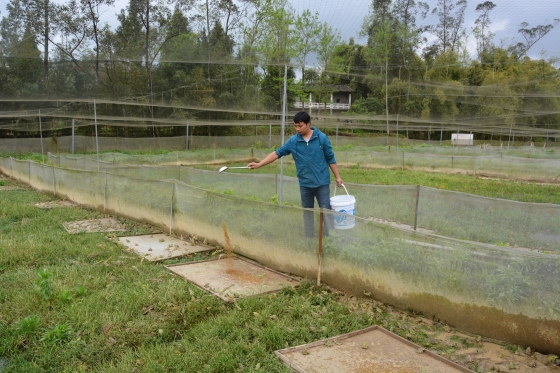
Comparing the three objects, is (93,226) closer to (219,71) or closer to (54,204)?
(54,204)

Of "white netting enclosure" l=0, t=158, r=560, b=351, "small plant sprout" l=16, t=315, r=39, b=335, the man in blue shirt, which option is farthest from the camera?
the man in blue shirt

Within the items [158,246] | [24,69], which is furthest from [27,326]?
[24,69]

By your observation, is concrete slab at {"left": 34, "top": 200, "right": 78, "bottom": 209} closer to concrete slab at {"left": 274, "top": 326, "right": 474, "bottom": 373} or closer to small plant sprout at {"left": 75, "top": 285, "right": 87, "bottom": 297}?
small plant sprout at {"left": 75, "top": 285, "right": 87, "bottom": 297}

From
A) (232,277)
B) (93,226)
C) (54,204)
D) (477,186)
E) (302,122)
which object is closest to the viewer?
(232,277)

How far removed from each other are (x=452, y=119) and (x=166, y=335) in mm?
22482

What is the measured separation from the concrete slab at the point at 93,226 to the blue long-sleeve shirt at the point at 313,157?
3.11 m

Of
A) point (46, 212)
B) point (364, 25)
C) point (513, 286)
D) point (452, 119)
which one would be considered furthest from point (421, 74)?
point (513, 286)

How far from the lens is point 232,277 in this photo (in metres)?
4.41

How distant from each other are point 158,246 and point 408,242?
3.29 meters

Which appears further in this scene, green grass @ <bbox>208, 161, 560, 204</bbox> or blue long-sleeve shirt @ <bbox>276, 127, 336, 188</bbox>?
green grass @ <bbox>208, 161, 560, 204</bbox>

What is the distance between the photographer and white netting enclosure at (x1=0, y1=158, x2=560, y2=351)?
2.99 meters

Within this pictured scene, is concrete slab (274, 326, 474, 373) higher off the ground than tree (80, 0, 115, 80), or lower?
lower

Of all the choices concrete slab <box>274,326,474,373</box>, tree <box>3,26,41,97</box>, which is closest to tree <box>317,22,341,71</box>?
tree <box>3,26,41,97</box>

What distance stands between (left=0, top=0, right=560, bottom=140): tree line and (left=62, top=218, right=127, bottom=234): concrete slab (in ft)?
40.3
